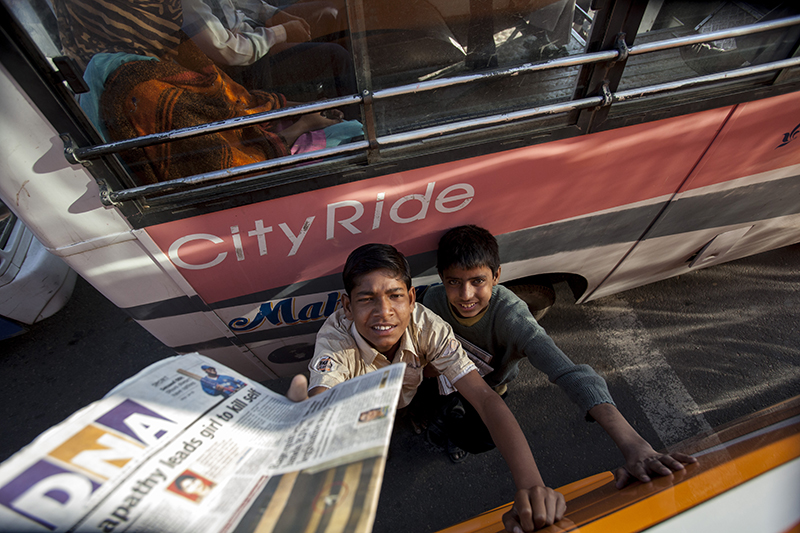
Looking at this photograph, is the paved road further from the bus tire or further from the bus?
the bus

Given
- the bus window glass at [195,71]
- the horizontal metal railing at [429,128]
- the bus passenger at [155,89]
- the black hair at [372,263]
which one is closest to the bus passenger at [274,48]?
the bus window glass at [195,71]

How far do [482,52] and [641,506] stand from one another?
5.63 ft

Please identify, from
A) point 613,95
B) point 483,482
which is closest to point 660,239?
point 613,95

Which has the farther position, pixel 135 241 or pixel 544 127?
pixel 544 127

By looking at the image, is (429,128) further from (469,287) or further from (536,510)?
(536,510)

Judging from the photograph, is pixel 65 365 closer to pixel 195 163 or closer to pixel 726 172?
pixel 195 163

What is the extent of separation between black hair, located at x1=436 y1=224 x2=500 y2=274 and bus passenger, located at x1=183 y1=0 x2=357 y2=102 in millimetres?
766

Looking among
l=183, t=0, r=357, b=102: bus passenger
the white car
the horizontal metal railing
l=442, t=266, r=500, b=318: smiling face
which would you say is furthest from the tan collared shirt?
the white car

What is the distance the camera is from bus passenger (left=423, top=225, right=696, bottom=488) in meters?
1.33

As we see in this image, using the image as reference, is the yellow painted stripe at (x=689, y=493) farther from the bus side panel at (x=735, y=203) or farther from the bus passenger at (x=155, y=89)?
the bus passenger at (x=155, y=89)

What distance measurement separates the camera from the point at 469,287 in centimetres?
174

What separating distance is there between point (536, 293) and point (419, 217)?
1.15 meters

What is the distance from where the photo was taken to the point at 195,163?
4.60 feet

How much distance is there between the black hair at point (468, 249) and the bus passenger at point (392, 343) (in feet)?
0.76
